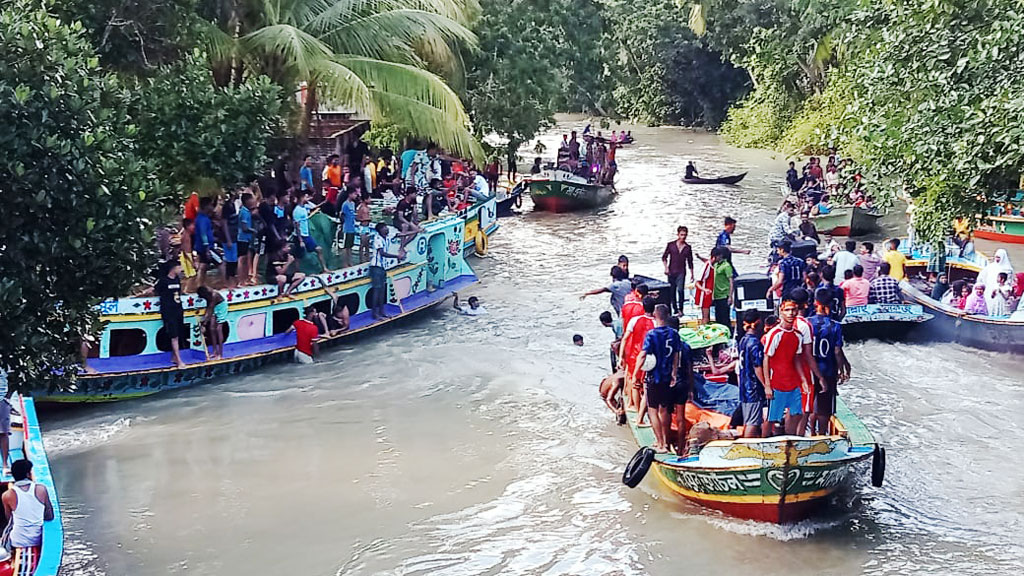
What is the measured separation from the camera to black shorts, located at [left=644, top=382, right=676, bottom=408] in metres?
10.7

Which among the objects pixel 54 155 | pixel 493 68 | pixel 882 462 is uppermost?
pixel 493 68

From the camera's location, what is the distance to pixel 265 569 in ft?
34.2

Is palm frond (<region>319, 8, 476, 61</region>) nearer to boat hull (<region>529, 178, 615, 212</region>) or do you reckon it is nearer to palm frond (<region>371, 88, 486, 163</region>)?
palm frond (<region>371, 88, 486, 163</region>)

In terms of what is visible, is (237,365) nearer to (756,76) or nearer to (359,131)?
(359,131)

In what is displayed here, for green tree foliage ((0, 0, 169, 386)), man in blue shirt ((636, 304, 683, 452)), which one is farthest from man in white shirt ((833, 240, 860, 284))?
green tree foliage ((0, 0, 169, 386))

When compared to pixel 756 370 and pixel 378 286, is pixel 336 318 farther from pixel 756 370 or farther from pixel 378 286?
pixel 756 370

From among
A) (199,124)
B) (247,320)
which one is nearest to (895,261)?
(247,320)

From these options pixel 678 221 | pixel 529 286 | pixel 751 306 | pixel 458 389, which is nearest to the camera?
pixel 751 306

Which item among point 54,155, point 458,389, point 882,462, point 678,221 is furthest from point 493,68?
point 54,155

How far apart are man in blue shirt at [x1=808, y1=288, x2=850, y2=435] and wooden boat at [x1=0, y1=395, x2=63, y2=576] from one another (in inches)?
268

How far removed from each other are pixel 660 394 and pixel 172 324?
274 inches

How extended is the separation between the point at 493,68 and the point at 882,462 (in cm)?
1905

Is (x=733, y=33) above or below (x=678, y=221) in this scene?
above

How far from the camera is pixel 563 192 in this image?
3023 centimetres
